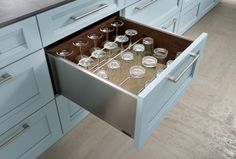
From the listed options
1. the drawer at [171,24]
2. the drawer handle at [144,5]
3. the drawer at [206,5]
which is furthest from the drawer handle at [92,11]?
the drawer at [206,5]

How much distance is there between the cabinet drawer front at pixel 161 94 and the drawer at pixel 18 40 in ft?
1.52

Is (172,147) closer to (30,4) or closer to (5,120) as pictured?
(5,120)

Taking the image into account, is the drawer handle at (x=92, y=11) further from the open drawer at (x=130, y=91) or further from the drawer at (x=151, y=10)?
the drawer at (x=151, y=10)

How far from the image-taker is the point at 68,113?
123 centimetres

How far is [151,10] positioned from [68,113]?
2.74 ft

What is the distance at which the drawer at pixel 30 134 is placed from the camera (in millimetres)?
953

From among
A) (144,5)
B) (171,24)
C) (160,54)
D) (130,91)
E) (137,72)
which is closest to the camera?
(130,91)

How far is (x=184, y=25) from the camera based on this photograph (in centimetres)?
212

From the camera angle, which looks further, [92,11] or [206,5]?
[206,5]

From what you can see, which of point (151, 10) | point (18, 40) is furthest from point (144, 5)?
point (18, 40)

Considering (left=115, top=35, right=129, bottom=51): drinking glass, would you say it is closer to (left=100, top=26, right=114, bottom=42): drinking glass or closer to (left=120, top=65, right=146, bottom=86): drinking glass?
(left=100, top=26, right=114, bottom=42): drinking glass

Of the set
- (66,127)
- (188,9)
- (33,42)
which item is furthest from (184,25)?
(33,42)

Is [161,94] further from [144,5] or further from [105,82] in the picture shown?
[144,5]

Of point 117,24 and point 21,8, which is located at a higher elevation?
point 21,8
